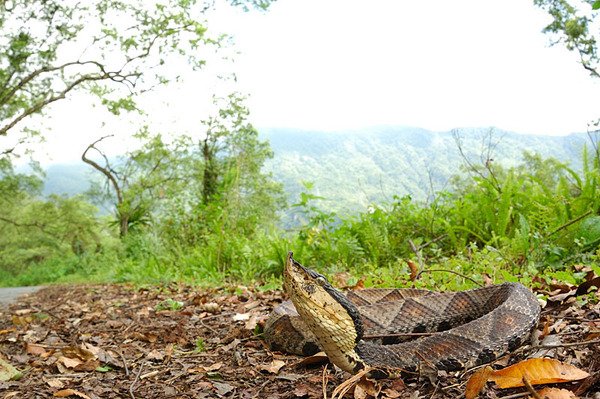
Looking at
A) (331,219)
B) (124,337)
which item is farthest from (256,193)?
(124,337)

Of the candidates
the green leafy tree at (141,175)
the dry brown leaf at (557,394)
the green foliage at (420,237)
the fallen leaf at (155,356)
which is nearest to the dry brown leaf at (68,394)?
the fallen leaf at (155,356)

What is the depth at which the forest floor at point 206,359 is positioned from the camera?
2654 millimetres

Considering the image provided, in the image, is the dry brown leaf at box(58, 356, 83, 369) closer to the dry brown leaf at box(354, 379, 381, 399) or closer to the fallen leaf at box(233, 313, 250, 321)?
the fallen leaf at box(233, 313, 250, 321)

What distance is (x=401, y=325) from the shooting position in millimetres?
3605

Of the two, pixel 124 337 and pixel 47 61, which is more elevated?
pixel 47 61

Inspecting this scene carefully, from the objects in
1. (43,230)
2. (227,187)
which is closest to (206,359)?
(227,187)

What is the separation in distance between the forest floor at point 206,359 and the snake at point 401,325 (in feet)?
0.37

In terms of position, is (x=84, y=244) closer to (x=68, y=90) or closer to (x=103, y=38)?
(x=68, y=90)

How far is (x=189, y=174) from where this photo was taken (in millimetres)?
31656

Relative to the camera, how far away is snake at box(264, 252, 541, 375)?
262 cm

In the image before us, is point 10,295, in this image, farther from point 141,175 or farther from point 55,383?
point 141,175

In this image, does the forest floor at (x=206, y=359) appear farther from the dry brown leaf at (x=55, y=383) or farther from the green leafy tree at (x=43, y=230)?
the green leafy tree at (x=43, y=230)

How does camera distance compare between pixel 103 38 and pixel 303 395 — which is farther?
pixel 103 38

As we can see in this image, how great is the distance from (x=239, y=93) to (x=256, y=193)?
8.33 meters
